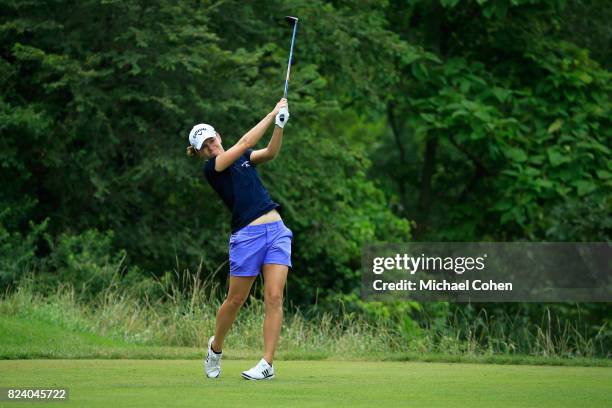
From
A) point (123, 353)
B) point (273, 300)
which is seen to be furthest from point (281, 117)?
point (123, 353)

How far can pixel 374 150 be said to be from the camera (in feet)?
118

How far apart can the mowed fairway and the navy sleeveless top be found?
1273 millimetres

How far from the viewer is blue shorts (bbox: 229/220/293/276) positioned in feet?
29.6

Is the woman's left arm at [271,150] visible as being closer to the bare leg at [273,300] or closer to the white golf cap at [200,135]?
the white golf cap at [200,135]

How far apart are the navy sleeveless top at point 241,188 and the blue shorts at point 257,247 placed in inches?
3.4

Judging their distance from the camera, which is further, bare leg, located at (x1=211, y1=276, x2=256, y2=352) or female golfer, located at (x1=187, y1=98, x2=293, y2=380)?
bare leg, located at (x1=211, y1=276, x2=256, y2=352)

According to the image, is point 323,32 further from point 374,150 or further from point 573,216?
point 374,150

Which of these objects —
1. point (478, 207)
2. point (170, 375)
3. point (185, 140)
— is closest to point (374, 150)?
point (478, 207)

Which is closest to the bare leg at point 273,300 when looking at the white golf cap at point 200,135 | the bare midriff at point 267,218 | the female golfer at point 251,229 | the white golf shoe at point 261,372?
the female golfer at point 251,229

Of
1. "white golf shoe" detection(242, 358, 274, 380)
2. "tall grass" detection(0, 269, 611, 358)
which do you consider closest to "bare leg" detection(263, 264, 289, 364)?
"white golf shoe" detection(242, 358, 274, 380)

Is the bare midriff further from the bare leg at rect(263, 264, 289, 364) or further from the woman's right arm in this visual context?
the woman's right arm

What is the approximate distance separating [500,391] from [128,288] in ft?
33.4

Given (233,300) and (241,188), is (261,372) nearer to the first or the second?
(233,300)

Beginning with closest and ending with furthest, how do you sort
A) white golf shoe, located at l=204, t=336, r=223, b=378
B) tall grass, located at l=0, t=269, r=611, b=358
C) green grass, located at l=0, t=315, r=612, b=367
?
white golf shoe, located at l=204, t=336, r=223, b=378
green grass, located at l=0, t=315, r=612, b=367
tall grass, located at l=0, t=269, r=611, b=358
